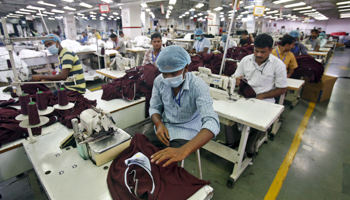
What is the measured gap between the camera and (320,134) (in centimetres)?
330

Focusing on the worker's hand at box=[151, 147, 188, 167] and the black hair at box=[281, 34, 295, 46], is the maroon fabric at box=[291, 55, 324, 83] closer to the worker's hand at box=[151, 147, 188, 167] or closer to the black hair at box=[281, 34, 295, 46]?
the black hair at box=[281, 34, 295, 46]

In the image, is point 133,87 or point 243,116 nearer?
point 243,116

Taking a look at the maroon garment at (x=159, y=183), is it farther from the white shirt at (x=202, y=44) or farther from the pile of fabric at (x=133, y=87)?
the white shirt at (x=202, y=44)

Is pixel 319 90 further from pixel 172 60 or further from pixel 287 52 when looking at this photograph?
pixel 172 60

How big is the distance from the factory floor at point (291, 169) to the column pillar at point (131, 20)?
10.7 metres

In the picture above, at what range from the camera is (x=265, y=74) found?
2471 millimetres

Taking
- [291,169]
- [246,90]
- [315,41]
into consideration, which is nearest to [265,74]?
[246,90]

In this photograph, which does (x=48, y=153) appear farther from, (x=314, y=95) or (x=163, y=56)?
(x=314, y=95)

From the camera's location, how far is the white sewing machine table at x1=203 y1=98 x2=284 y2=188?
184 cm

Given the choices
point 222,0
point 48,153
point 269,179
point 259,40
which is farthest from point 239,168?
point 222,0

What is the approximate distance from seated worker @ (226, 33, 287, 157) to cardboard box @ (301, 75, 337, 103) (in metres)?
2.71

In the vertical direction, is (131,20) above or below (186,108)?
above

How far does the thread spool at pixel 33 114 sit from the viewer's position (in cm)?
Answer: 127

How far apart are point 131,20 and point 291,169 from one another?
12.6 m
